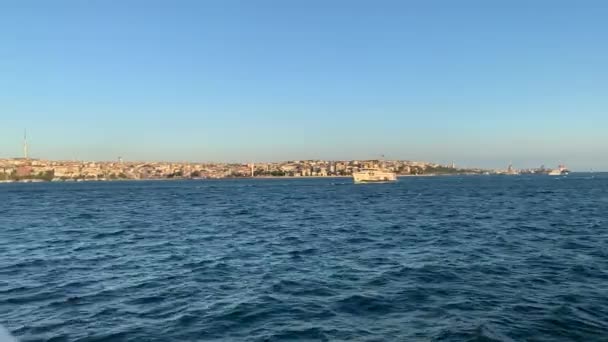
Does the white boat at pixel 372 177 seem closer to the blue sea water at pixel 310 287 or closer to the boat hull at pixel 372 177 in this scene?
the boat hull at pixel 372 177

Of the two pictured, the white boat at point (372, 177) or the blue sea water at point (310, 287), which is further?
the white boat at point (372, 177)

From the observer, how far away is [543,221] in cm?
3872

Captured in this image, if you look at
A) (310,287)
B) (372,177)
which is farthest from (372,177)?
(310,287)

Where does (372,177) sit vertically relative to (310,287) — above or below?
above

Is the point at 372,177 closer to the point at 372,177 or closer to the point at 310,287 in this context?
the point at 372,177

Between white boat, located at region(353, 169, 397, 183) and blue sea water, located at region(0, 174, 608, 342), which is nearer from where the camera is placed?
blue sea water, located at region(0, 174, 608, 342)

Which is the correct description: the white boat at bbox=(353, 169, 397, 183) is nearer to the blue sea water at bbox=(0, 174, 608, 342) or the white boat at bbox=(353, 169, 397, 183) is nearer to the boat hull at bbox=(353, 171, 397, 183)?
the boat hull at bbox=(353, 171, 397, 183)

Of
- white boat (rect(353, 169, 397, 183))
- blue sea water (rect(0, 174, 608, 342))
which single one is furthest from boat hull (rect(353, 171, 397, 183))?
blue sea water (rect(0, 174, 608, 342))

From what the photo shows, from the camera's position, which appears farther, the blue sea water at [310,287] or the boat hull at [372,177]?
the boat hull at [372,177]

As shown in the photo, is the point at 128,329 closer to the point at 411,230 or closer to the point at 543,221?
the point at 411,230

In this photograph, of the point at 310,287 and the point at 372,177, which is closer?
the point at 310,287

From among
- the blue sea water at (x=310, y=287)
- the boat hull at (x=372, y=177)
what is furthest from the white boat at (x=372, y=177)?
the blue sea water at (x=310, y=287)

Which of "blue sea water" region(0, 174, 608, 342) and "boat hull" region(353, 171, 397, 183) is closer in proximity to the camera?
"blue sea water" region(0, 174, 608, 342)

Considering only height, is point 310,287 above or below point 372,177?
below
